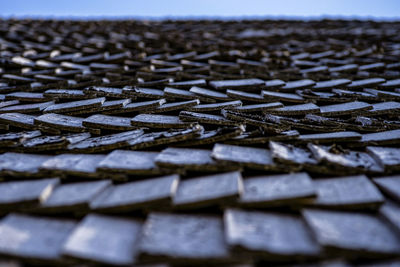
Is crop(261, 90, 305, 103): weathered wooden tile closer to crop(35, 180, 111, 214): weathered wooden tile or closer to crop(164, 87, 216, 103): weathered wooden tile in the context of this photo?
crop(164, 87, 216, 103): weathered wooden tile

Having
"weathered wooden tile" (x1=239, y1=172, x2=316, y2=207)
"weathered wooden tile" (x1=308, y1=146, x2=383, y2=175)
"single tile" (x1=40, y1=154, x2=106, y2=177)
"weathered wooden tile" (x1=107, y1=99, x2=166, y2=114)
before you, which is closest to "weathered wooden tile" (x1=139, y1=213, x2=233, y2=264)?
"weathered wooden tile" (x1=239, y1=172, x2=316, y2=207)

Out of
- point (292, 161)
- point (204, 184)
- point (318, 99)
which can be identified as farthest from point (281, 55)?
point (204, 184)

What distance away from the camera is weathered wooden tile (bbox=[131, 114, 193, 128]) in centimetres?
152

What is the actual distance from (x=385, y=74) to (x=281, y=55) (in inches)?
38.1

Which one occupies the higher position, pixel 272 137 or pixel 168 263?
pixel 272 137

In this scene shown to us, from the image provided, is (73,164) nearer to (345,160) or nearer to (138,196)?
(138,196)

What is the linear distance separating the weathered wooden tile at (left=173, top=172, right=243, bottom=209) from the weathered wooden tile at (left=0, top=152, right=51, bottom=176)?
0.62m

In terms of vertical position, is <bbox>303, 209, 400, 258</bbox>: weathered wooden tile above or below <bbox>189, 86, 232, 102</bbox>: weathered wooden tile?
below

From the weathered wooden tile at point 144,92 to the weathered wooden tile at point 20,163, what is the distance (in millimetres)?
715

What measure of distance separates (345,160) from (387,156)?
200 mm

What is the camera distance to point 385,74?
98.8 inches

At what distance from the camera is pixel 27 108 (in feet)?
5.98

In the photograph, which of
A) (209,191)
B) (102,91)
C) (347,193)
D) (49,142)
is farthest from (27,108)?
(347,193)

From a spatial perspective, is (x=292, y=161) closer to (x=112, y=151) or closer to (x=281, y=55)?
(x=112, y=151)
